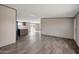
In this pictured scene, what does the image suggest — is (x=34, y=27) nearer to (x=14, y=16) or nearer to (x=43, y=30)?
(x=43, y=30)

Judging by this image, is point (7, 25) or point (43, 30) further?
point (43, 30)

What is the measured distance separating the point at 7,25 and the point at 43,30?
6820 millimetres

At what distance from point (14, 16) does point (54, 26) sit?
5667 mm

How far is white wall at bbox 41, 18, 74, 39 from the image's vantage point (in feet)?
31.7

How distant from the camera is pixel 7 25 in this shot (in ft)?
18.4

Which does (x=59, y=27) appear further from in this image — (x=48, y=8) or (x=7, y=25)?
(x=7, y=25)

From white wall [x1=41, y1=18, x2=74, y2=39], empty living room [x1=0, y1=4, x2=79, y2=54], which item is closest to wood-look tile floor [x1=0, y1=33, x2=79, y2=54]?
empty living room [x1=0, y1=4, x2=79, y2=54]

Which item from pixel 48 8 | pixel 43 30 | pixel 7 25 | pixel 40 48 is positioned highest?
pixel 48 8

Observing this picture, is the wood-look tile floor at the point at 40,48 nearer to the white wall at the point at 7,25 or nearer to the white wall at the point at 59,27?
the white wall at the point at 7,25

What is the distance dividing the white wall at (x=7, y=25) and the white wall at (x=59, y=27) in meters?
5.60

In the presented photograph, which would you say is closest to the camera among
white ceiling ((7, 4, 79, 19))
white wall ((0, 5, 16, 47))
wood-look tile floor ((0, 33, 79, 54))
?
wood-look tile floor ((0, 33, 79, 54))

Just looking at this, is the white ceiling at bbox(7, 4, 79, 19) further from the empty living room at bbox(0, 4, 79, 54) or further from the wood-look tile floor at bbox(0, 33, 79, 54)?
the wood-look tile floor at bbox(0, 33, 79, 54)

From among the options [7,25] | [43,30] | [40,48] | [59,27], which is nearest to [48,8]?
[40,48]
